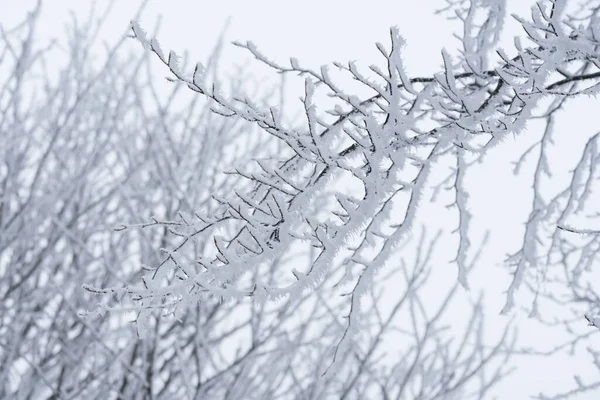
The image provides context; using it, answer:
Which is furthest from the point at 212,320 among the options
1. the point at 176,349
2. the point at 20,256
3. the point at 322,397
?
the point at 20,256

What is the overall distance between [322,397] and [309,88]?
2.63m

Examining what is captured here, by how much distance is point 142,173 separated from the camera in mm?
4996

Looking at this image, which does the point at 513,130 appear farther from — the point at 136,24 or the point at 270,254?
the point at 136,24

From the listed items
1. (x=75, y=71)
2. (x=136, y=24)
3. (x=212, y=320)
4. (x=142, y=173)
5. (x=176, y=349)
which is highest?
(x=75, y=71)

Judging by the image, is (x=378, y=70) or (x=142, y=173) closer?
Answer: (x=378, y=70)

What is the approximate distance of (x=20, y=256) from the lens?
4020mm

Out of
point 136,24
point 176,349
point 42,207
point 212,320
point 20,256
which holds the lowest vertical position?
point 136,24

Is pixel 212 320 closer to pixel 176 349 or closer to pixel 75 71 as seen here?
pixel 176 349

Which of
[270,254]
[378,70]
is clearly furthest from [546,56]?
[270,254]

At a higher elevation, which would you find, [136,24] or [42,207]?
[42,207]

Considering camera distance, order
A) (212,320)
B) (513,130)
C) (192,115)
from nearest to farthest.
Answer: (513,130), (212,320), (192,115)

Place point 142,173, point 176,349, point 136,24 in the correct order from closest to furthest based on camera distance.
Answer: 1. point 136,24
2. point 176,349
3. point 142,173

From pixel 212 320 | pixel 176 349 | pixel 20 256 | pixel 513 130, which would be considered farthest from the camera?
pixel 20 256

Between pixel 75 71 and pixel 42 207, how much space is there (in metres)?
1.23
